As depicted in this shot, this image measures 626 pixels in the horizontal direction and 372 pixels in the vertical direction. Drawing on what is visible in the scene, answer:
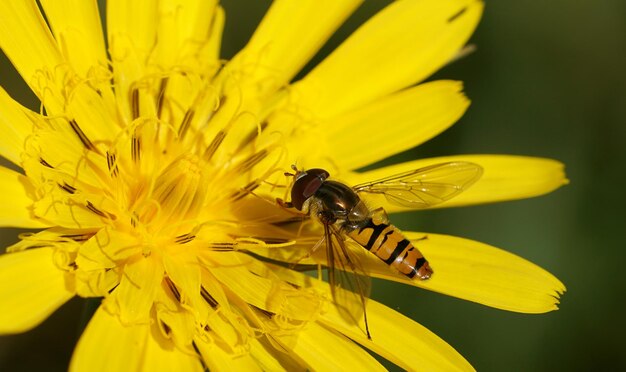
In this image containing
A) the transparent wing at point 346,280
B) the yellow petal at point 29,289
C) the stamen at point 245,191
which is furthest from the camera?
the stamen at point 245,191

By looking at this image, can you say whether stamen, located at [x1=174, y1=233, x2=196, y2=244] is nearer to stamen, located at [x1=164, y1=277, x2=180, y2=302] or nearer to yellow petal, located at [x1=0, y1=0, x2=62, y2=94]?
stamen, located at [x1=164, y1=277, x2=180, y2=302]

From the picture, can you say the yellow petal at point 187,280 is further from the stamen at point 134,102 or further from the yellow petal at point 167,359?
the stamen at point 134,102

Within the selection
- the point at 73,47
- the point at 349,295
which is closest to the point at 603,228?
the point at 349,295

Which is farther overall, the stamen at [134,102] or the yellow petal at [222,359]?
the stamen at [134,102]

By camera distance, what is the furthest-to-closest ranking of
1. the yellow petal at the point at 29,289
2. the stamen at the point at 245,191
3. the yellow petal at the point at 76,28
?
1. the stamen at the point at 245,191
2. the yellow petal at the point at 76,28
3. the yellow petal at the point at 29,289

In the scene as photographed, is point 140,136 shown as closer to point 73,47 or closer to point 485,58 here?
point 73,47

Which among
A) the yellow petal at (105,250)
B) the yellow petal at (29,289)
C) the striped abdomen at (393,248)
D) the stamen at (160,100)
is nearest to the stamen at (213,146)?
the stamen at (160,100)

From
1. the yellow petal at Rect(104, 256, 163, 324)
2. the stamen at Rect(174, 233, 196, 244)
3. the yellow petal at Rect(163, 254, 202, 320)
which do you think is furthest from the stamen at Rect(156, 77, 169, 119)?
the yellow petal at Rect(104, 256, 163, 324)

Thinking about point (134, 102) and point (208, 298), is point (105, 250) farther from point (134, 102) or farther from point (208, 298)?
point (134, 102)

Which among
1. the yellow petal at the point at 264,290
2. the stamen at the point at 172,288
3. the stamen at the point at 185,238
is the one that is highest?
the stamen at the point at 185,238
